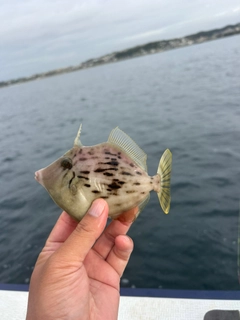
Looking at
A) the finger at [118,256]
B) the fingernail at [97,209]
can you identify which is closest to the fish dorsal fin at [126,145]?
the fingernail at [97,209]

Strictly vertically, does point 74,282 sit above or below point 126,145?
below

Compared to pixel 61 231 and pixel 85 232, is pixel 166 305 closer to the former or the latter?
pixel 61 231

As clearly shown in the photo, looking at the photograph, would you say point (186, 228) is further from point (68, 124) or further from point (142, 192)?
point (68, 124)

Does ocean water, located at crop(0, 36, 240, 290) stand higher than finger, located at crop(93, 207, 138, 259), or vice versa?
finger, located at crop(93, 207, 138, 259)

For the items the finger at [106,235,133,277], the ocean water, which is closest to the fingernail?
the finger at [106,235,133,277]

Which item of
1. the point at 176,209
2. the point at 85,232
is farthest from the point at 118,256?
the point at 176,209

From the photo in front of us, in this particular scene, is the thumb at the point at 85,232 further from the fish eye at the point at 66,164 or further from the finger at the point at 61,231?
the finger at the point at 61,231

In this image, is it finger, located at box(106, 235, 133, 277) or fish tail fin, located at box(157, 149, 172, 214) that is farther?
finger, located at box(106, 235, 133, 277)

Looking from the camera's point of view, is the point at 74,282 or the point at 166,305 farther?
the point at 166,305

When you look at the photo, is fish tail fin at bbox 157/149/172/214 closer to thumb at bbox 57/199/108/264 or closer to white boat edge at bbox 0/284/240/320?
thumb at bbox 57/199/108/264
